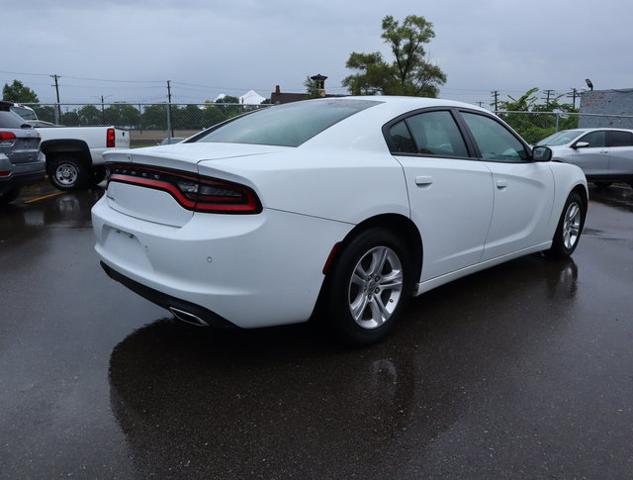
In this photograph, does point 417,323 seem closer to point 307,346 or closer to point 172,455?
point 307,346

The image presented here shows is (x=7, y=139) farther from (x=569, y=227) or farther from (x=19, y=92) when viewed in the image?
(x=19, y=92)

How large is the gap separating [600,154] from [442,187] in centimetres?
1046

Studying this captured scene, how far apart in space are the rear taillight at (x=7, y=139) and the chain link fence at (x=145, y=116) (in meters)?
7.28

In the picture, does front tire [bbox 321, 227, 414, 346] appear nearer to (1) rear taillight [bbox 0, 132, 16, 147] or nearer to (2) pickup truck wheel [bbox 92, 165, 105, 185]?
(1) rear taillight [bbox 0, 132, 16, 147]

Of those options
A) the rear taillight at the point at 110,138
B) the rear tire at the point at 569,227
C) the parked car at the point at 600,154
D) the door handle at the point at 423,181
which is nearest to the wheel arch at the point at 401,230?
the door handle at the point at 423,181

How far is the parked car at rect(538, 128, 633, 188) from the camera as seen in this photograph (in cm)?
1216

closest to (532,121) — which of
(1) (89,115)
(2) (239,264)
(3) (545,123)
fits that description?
(3) (545,123)

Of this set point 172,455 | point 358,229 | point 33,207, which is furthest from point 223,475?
point 33,207

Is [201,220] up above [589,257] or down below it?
above

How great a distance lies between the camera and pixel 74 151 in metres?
10.3

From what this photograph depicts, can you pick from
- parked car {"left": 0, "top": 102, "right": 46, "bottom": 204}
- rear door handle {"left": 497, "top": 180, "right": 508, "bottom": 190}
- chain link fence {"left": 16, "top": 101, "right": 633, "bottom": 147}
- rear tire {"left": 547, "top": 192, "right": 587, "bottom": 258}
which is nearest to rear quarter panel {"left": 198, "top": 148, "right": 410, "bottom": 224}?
rear door handle {"left": 497, "top": 180, "right": 508, "bottom": 190}

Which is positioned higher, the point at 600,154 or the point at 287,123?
the point at 287,123

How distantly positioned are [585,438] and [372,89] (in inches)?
1222

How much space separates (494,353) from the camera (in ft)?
11.0
